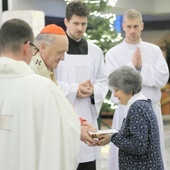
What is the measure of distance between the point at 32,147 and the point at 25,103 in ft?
0.71

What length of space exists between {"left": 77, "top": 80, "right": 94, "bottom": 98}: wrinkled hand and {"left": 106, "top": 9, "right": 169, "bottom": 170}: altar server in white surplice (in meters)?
0.71

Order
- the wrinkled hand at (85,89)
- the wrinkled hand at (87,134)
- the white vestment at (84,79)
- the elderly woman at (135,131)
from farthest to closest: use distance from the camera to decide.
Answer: the white vestment at (84,79) < the wrinkled hand at (85,89) < the wrinkled hand at (87,134) < the elderly woman at (135,131)

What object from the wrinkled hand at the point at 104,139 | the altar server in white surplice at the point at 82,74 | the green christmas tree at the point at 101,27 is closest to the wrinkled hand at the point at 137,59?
the altar server in white surplice at the point at 82,74

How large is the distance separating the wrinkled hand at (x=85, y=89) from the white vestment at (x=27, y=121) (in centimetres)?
150

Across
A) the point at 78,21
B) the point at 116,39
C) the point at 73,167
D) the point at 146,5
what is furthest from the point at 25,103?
the point at 146,5

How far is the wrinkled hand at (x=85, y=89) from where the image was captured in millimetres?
3834

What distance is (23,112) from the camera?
2289 mm

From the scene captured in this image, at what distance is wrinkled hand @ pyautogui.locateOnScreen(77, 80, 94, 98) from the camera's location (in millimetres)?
3834

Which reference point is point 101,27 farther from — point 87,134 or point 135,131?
point 135,131

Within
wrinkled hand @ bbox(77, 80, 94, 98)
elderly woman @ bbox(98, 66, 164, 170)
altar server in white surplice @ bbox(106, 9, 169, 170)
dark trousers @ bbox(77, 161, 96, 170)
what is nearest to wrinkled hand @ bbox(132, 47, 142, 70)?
altar server in white surplice @ bbox(106, 9, 169, 170)

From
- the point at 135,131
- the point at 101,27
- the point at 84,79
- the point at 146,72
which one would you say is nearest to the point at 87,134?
the point at 135,131

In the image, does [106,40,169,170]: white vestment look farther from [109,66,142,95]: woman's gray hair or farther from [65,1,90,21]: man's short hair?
[109,66,142,95]: woman's gray hair

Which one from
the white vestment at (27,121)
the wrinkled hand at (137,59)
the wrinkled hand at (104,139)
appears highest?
the wrinkled hand at (137,59)

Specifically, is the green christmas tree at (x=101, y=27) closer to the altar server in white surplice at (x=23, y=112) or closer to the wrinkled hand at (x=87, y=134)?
the wrinkled hand at (x=87, y=134)
